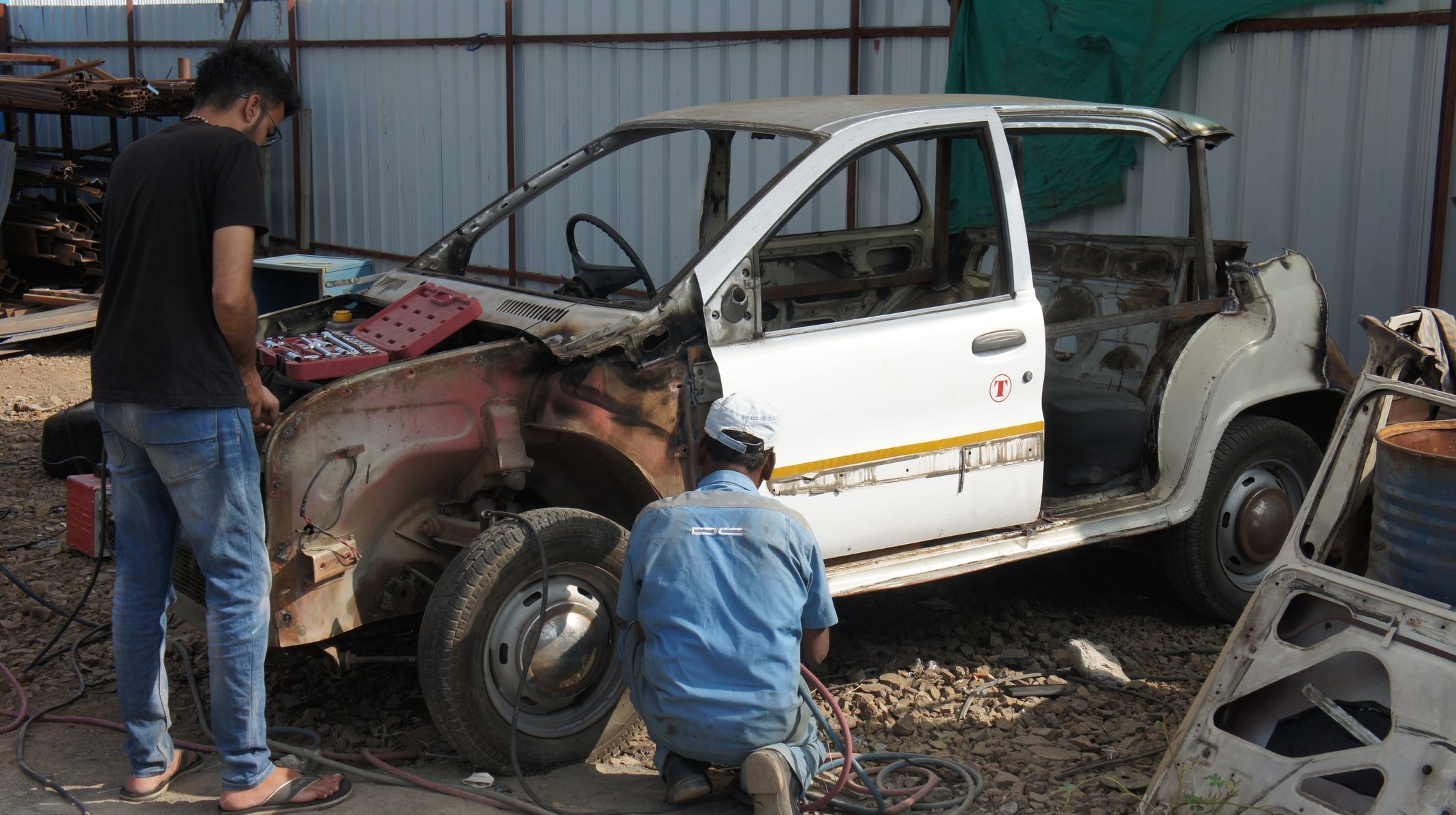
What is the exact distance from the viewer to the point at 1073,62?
22.6 feet

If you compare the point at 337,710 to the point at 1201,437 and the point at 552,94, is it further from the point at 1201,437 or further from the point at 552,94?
the point at 552,94

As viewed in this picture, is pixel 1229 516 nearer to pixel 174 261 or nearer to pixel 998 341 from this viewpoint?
pixel 998 341

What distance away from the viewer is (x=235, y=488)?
133 inches

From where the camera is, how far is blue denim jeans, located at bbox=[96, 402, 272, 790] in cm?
335

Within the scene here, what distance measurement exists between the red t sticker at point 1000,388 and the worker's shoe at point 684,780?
162 cm

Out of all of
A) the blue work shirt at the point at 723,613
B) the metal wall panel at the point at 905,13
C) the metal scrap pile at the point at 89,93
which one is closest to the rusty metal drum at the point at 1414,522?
the blue work shirt at the point at 723,613

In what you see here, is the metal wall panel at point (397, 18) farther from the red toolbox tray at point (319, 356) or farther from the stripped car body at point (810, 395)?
the red toolbox tray at point (319, 356)

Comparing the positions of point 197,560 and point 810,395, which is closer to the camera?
point 197,560

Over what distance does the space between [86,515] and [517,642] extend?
1458mm

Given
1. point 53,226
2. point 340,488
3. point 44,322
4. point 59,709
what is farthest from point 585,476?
point 53,226

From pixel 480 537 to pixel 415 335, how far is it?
30.1 inches

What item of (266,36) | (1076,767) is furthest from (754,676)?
(266,36)

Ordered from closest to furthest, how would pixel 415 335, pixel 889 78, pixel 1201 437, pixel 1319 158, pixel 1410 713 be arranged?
pixel 1410 713, pixel 415 335, pixel 1201 437, pixel 1319 158, pixel 889 78

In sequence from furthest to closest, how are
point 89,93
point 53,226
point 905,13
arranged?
point 53,226 < point 89,93 < point 905,13
